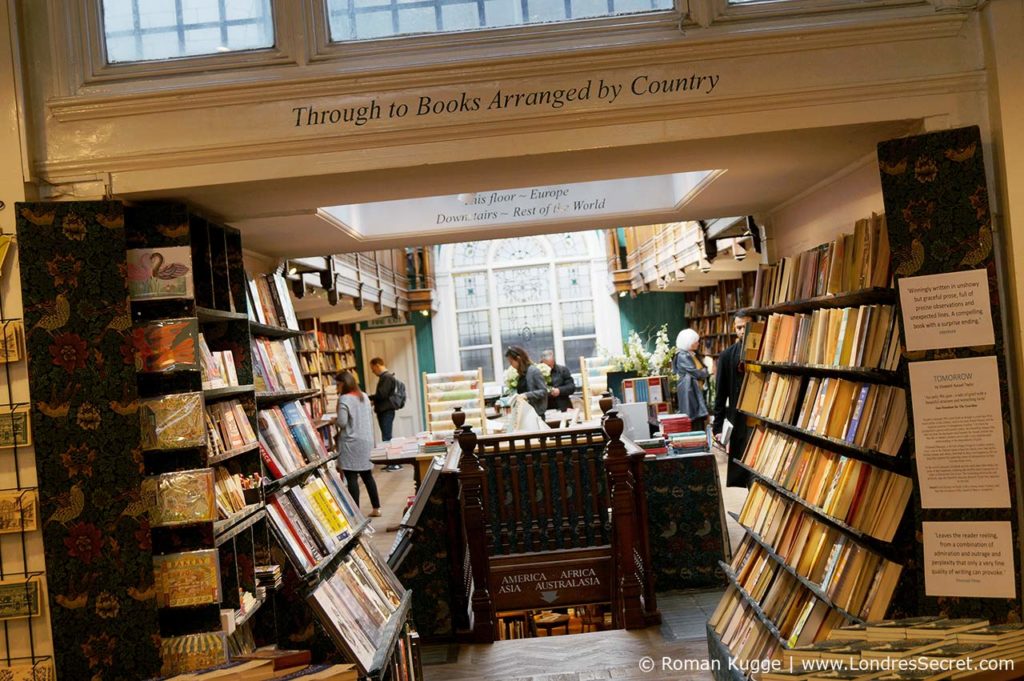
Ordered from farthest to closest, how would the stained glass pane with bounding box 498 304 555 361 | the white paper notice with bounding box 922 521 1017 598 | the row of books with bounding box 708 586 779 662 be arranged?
the stained glass pane with bounding box 498 304 555 361, the row of books with bounding box 708 586 779 662, the white paper notice with bounding box 922 521 1017 598

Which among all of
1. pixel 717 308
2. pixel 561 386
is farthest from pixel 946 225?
pixel 717 308

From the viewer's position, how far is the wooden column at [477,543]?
599 centimetres

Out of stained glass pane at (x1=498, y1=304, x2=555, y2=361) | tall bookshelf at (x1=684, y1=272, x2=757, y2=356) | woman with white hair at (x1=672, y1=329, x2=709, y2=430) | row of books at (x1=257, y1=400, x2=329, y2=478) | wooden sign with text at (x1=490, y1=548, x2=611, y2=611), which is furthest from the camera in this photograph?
stained glass pane at (x1=498, y1=304, x2=555, y2=361)

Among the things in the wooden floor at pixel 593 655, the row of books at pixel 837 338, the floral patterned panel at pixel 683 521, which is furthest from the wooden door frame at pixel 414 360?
the row of books at pixel 837 338

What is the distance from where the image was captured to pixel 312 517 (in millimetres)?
4297

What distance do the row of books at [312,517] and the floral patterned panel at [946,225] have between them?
2.55m

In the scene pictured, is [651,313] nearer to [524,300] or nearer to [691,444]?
[524,300]

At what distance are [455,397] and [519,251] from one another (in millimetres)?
7426

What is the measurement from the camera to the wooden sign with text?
6484mm

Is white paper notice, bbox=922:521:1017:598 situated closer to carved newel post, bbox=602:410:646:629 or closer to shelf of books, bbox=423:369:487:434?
carved newel post, bbox=602:410:646:629

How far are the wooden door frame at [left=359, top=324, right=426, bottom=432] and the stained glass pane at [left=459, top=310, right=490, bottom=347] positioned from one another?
1.05 metres

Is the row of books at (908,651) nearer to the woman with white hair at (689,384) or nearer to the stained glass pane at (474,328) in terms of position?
the woman with white hair at (689,384)

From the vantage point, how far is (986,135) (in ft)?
10.7

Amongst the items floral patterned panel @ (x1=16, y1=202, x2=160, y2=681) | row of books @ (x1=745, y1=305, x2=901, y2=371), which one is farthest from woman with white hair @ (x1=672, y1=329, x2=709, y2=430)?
floral patterned panel @ (x1=16, y1=202, x2=160, y2=681)
